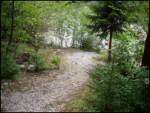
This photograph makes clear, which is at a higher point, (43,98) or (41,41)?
(41,41)

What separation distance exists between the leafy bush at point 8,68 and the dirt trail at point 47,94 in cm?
72

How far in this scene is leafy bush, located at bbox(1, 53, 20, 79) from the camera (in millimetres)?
7328

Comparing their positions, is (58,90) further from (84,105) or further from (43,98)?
(84,105)

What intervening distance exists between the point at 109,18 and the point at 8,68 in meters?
6.52

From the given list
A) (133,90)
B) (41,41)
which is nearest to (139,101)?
(133,90)

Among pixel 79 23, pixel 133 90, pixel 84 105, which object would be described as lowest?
pixel 84 105

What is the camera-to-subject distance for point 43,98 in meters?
8.38

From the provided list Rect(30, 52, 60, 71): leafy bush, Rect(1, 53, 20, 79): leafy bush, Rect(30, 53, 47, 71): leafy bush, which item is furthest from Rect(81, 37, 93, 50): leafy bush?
Rect(1, 53, 20, 79): leafy bush

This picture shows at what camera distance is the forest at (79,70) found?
7324 millimetres

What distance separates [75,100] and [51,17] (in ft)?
31.2

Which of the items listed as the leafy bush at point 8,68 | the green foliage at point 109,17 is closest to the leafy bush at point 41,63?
the green foliage at point 109,17

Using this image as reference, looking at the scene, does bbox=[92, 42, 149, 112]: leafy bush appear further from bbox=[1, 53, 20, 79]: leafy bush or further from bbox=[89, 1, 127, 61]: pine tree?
bbox=[89, 1, 127, 61]: pine tree

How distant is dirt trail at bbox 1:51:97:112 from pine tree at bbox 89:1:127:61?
2.40 m

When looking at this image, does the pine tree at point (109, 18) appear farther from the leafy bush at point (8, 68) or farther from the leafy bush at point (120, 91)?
the leafy bush at point (8, 68)
